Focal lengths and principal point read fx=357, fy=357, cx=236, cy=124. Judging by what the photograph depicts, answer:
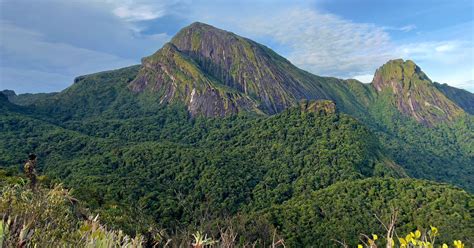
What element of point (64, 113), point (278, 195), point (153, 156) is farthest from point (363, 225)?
point (64, 113)

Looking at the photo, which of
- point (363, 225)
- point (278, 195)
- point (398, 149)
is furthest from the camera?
point (398, 149)

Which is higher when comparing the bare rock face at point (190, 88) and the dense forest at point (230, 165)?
the bare rock face at point (190, 88)

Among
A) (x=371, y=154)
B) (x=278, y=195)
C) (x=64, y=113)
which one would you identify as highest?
(x=64, y=113)

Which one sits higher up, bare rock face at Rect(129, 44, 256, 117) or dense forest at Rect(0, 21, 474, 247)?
bare rock face at Rect(129, 44, 256, 117)

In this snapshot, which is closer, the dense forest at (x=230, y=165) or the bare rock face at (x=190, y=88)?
the dense forest at (x=230, y=165)

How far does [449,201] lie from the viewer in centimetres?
6412

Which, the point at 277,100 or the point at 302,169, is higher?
the point at 277,100

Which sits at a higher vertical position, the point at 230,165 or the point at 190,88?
the point at 190,88

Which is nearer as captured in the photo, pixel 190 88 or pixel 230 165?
pixel 230 165

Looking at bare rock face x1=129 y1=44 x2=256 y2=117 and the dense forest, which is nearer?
the dense forest

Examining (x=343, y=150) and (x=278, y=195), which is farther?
(x=343, y=150)

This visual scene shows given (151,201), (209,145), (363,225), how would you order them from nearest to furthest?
(363,225) < (151,201) < (209,145)

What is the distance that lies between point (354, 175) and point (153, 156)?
58904mm

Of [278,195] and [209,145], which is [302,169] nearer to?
[278,195]
